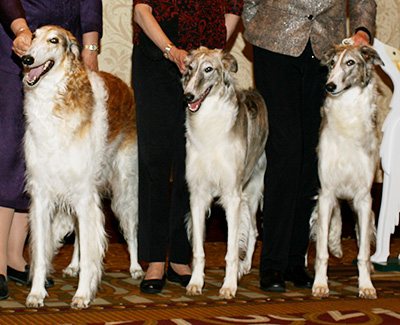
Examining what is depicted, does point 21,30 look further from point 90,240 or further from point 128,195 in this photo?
point 128,195

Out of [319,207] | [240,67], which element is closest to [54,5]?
[319,207]

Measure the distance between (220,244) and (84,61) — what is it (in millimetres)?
2248

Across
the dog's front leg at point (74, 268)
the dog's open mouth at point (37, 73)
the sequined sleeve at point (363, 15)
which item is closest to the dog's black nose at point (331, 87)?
the sequined sleeve at point (363, 15)

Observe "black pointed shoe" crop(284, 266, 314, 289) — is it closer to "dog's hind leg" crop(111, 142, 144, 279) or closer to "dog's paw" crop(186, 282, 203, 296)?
"dog's paw" crop(186, 282, 203, 296)

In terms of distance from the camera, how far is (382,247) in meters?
4.30

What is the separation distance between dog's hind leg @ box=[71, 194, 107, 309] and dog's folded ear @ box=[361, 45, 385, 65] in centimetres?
153

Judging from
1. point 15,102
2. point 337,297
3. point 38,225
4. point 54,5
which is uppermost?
point 54,5

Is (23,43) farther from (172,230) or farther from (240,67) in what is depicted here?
(240,67)

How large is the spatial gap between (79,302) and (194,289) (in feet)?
1.99

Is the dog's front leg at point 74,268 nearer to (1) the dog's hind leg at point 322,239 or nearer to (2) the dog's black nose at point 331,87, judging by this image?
(1) the dog's hind leg at point 322,239

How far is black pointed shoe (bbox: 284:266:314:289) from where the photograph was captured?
3537mm

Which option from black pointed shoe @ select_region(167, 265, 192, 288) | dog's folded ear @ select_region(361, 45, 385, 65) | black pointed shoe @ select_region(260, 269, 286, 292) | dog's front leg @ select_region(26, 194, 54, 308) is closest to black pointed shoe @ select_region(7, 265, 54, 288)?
dog's front leg @ select_region(26, 194, 54, 308)

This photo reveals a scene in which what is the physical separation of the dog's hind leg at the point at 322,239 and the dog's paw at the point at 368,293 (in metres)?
0.17

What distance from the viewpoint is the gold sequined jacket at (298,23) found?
3373mm
